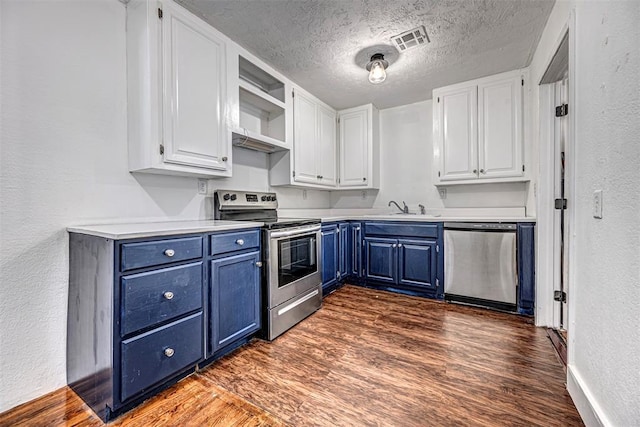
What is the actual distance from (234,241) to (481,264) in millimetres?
2294

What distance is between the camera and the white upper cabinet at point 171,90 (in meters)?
1.77

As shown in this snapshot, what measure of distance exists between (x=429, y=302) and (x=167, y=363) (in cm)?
239

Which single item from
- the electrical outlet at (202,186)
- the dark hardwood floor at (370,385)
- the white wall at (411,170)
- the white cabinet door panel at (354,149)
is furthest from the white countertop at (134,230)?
the white wall at (411,170)

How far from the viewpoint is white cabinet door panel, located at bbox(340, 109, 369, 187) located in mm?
3721

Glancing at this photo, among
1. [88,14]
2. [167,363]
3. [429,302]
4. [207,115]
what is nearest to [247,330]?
[167,363]

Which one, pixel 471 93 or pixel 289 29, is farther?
pixel 471 93

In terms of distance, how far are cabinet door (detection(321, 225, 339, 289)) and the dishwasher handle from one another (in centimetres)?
118

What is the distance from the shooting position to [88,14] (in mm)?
1708

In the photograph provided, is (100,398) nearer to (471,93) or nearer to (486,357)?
(486,357)

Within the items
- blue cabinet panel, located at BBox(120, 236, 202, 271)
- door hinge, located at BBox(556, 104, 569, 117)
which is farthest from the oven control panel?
door hinge, located at BBox(556, 104, 569, 117)

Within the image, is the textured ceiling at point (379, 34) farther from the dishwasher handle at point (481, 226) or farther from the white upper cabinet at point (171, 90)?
the dishwasher handle at point (481, 226)

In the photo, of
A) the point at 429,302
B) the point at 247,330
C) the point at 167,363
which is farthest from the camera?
the point at 429,302

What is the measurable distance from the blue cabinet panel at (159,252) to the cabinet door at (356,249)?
2082 mm

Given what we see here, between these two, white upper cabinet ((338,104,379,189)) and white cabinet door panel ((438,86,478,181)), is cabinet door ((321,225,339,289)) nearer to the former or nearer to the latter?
white upper cabinet ((338,104,379,189))
